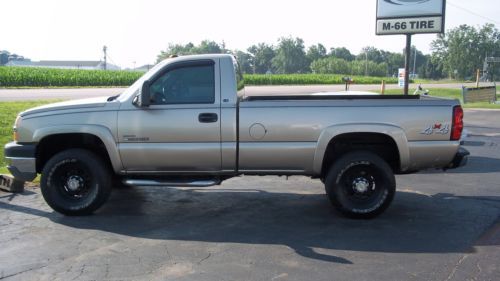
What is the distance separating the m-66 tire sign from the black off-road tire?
11623 millimetres

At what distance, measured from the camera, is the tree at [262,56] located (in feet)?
383

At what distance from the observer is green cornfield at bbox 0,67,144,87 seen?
4500 centimetres

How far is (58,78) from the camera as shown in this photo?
4884 cm

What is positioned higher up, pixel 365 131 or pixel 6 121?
pixel 365 131

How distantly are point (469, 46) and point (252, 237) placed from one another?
8751cm

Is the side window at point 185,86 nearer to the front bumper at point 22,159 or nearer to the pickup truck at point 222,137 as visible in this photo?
the pickup truck at point 222,137

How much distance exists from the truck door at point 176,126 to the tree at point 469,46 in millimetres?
84021

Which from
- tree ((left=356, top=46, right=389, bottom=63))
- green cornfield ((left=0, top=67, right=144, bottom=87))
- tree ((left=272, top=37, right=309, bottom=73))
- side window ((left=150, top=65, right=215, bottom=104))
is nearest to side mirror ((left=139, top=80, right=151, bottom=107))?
side window ((left=150, top=65, right=215, bottom=104))

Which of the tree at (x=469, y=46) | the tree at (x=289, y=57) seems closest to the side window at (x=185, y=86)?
the tree at (x=469, y=46)

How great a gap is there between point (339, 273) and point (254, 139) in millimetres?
2090

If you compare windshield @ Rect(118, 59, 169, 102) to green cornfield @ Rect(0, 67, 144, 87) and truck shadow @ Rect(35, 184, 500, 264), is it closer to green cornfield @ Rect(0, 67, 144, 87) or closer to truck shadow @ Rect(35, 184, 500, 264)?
truck shadow @ Rect(35, 184, 500, 264)

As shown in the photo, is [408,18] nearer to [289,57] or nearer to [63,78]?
[63,78]

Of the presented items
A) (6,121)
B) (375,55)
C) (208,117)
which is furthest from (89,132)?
(375,55)

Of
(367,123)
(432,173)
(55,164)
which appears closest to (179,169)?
(55,164)
